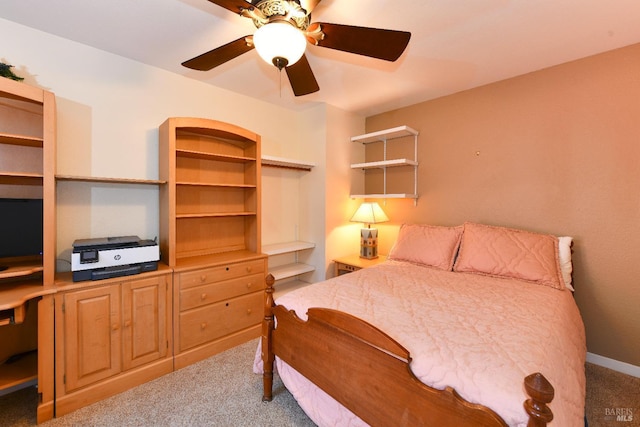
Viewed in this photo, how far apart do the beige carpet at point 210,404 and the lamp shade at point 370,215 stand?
1864mm

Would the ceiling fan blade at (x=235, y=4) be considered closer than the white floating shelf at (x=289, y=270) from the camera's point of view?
Yes

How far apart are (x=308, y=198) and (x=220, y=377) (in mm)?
2075

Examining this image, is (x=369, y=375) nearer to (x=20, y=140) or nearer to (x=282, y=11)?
(x=282, y=11)

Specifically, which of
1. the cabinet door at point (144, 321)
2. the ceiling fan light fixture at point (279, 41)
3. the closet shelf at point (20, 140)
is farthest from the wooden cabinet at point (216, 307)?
the ceiling fan light fixture at point (279, 41)

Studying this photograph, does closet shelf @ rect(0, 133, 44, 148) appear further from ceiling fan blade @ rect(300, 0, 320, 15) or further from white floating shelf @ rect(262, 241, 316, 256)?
white floating shelf @ rect(262, 241, 316, 256)

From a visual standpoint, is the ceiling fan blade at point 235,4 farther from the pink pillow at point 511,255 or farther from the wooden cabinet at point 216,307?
the pink pillow at point 511,255

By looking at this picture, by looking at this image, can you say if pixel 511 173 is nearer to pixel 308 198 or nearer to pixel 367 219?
pixel 367 219

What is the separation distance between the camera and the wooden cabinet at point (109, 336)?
166cm

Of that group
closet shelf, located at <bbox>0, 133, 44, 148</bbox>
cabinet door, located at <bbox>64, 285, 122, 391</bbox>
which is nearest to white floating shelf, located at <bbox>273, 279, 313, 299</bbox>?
cabinet door, located at <bbox>64, 285, 122, 391</bbox>

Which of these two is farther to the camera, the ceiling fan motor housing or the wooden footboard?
the ceiling fan motor housing

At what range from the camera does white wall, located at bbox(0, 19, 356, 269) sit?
1.90 metres

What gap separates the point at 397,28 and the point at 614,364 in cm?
304

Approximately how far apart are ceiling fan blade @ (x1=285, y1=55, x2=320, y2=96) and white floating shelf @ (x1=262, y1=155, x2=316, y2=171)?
99 cm

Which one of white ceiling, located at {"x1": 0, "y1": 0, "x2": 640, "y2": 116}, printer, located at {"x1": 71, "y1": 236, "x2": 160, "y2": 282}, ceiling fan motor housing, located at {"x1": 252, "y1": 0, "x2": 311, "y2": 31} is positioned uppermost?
white ceiling, located at {"x1": 0, "y1": 0, "x2": 640, "y2": 116}
